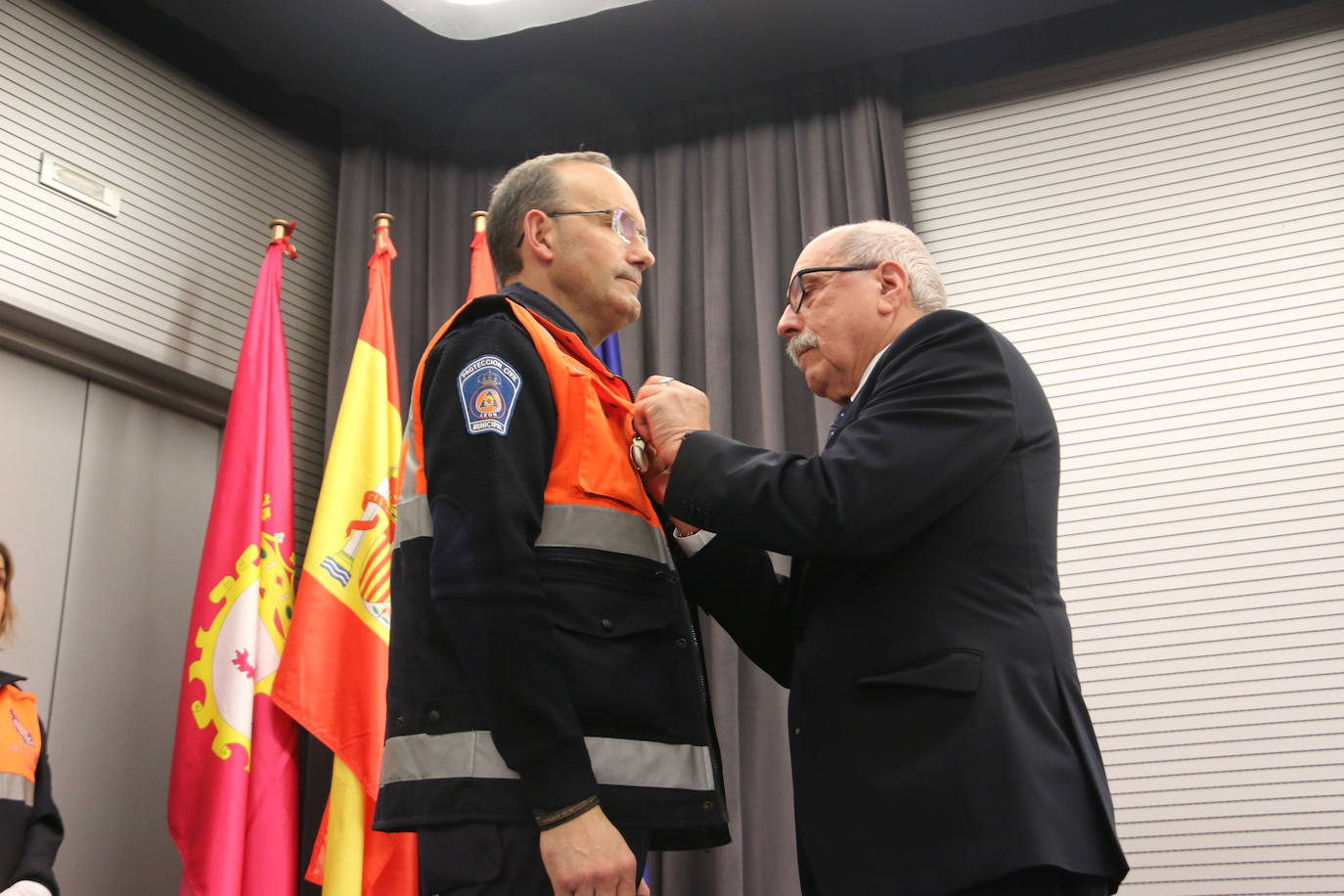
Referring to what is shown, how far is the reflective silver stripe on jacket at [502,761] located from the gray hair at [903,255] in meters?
0.87

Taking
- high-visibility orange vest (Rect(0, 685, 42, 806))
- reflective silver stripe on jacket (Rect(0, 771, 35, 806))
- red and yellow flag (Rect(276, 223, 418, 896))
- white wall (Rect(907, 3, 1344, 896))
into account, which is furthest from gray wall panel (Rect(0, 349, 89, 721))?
white wall (Rect(907, 3, 1344, 896))

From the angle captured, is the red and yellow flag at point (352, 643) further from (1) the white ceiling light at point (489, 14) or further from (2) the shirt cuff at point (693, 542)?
(2) the shirt cuff at point (693, 542)

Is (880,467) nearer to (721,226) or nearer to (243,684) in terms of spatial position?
(243,684)

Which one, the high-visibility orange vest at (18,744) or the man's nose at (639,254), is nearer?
the man's nose at (639,254)

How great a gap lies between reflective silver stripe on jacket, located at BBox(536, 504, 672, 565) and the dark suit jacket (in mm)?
66

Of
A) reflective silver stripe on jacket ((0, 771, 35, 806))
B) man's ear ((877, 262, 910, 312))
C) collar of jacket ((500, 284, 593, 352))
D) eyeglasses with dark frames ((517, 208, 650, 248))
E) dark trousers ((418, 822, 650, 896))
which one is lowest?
dark trousers ((418, 822, 650, 896))

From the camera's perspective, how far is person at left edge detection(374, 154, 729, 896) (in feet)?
4.73

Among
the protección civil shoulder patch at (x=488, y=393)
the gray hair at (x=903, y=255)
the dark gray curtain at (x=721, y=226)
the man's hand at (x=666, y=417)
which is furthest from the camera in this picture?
the dark gray curtain at (x=721, y=226)

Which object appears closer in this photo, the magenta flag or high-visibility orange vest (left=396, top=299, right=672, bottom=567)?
high-visibility orange vest (left=396, top=299, right=672, bottom=567)

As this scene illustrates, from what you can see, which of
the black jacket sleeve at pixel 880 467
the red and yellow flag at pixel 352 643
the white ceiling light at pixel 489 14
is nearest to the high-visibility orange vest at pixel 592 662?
the black jacket sleeve at pixel 880 467

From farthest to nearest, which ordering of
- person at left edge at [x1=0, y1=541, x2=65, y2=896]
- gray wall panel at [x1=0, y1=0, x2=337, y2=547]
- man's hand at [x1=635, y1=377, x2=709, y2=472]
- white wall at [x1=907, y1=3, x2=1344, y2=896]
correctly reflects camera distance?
gray wall panel at [x1=0, y1=0, x2=337, y2=547] → white wall at [x1=907, y1=3, x2=1344, y2=896] → person at left edge at [x1=0, y1=541, x2=65, y2=896] → man's hand at [x1=635, y1=377, x2=709, y2=472]

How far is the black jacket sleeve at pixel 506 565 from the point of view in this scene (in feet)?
4.72

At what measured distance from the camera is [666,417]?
1772mm

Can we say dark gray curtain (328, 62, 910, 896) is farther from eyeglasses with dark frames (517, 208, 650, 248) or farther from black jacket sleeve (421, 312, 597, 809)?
black jacket sleeve (421, 312, 597, 809)
